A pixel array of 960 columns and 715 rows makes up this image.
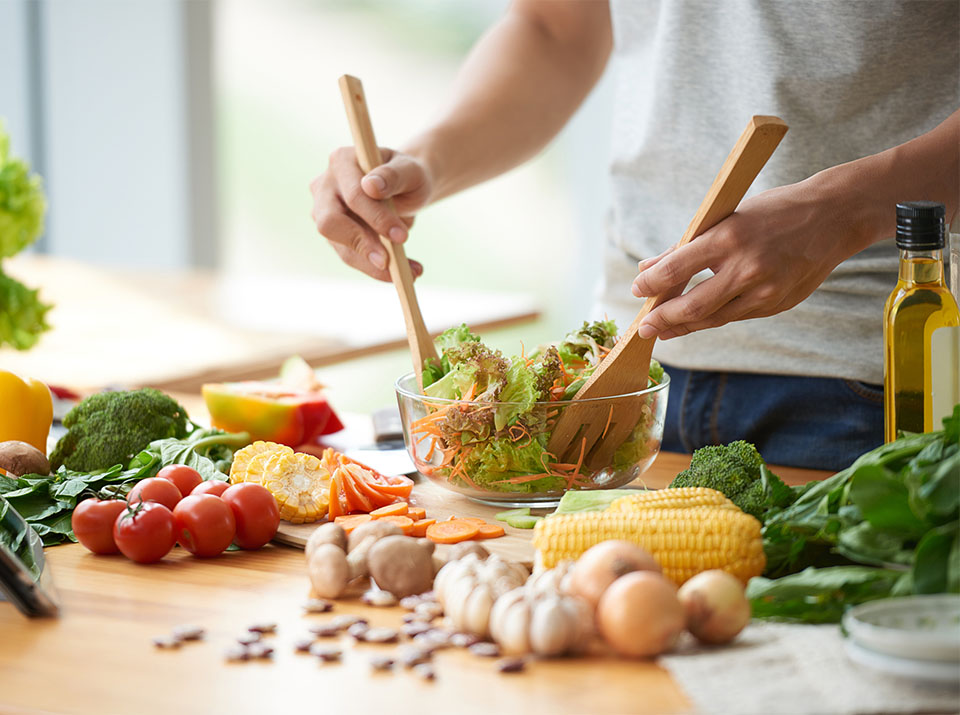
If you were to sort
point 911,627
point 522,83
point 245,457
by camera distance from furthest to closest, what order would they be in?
point 522,83 → point 245,457 → point 911,627

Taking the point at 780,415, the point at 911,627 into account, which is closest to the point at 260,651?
the point at 911,627

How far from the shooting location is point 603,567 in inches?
36.3

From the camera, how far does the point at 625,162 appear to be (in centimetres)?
181

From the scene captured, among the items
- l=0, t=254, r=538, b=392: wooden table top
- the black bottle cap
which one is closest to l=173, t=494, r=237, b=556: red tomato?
the black bottle cap

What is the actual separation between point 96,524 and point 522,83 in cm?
116

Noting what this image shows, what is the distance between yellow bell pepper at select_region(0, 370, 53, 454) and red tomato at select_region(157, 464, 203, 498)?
0.31 meters

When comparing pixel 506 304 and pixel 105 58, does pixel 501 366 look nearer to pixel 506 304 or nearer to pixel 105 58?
pixel 506 304

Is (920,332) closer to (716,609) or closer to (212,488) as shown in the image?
(716,609)

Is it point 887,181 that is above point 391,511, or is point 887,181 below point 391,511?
above

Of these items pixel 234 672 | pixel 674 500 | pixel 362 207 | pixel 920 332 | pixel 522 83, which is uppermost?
pixel 522 83

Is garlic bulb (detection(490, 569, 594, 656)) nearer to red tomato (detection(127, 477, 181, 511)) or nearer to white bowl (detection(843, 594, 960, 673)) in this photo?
white bowl (detection(843, 594, 960, 673))

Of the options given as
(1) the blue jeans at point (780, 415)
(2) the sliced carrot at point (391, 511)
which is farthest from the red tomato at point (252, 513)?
Result: (1) the blue jeans at point (780, 415)

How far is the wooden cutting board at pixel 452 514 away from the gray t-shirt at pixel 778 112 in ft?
1.72

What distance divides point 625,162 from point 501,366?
0.64 metres
